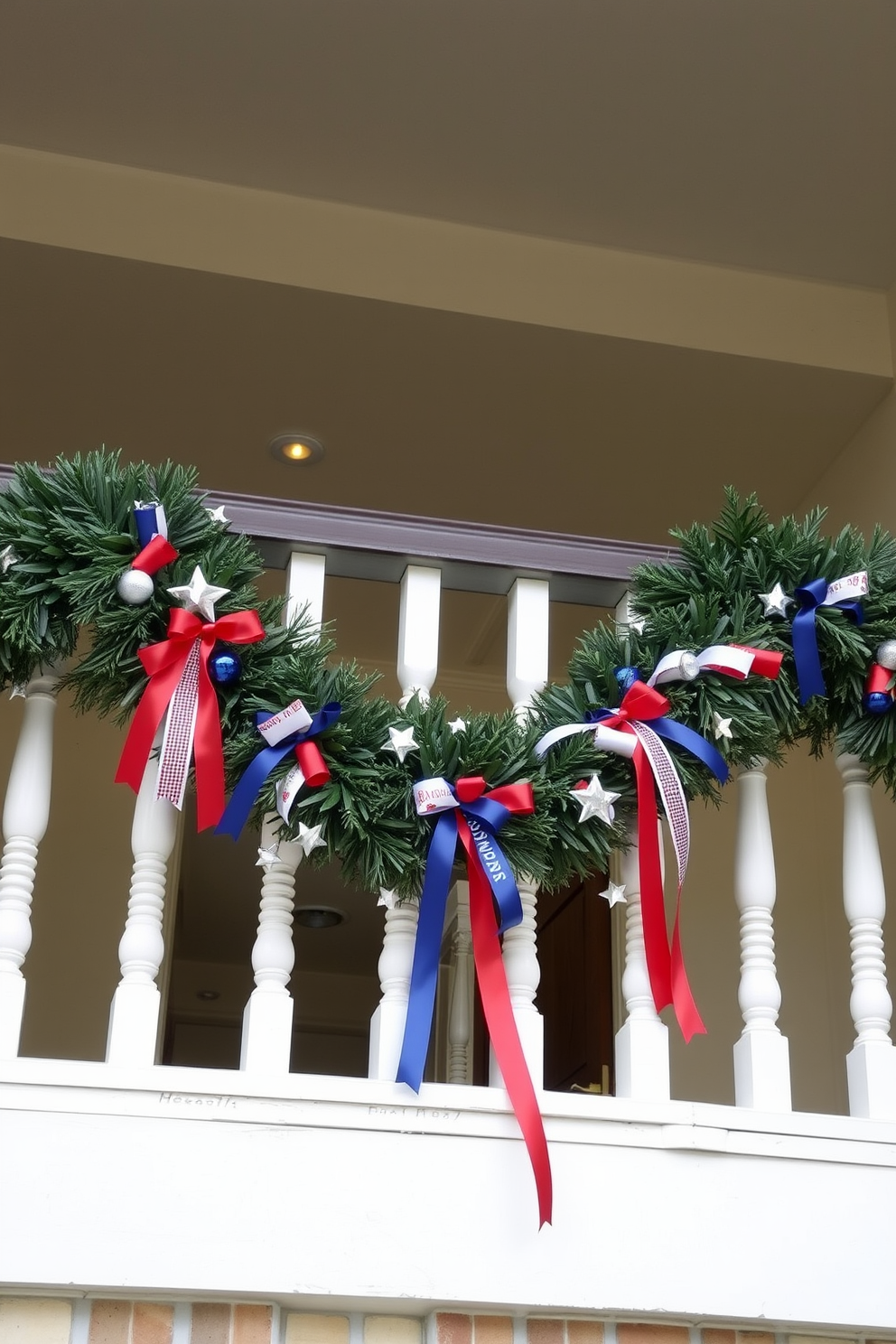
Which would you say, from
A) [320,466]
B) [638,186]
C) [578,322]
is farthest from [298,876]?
[638,186]

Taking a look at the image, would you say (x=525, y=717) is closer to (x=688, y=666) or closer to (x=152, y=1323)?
(x=688, y=666)

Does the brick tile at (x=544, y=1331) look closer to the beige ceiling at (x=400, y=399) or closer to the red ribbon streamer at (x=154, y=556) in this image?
the red ribbon streamer at (x=154, y=556)

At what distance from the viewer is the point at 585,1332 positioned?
1.50 m

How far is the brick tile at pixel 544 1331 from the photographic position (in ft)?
4.88

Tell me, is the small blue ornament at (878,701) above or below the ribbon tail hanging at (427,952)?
above

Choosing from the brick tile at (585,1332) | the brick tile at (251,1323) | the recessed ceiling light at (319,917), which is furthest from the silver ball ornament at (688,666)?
the recessed ceiling light at (319,917)

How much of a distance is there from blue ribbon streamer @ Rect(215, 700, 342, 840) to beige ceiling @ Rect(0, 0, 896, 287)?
2020 mm

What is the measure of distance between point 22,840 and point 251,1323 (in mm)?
565

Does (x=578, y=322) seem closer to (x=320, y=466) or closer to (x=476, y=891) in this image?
(x=320, y=466)

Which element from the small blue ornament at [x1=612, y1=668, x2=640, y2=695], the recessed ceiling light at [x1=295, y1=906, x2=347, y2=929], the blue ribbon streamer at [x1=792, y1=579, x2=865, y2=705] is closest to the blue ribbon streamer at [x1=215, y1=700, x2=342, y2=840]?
the small blue ornament at [x1=612, y1=668, x2=640, y2=695]

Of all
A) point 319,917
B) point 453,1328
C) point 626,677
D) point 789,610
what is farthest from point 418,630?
point 319,917

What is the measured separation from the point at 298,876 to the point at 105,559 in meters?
3.79

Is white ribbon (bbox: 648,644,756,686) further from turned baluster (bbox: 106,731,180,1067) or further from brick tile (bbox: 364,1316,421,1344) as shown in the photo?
brick tile (bbox: 364,1316,421,1344)

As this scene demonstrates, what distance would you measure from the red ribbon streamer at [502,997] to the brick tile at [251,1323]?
30 cm
